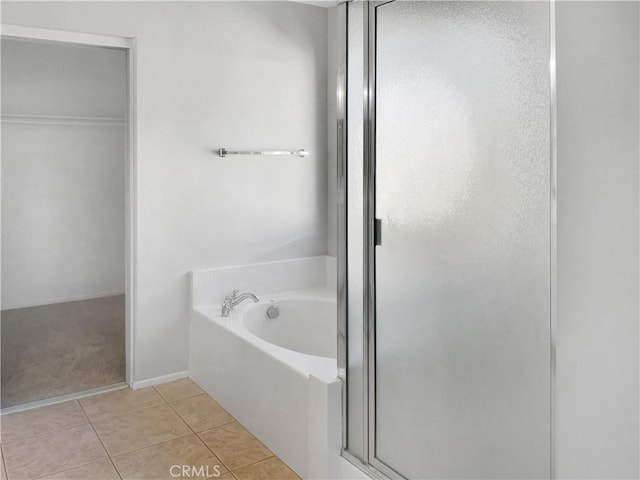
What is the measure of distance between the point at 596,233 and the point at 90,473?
2115mm

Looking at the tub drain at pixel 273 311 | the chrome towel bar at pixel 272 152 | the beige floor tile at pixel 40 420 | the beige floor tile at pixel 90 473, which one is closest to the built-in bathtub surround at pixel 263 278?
the tub drain at pixel 273 311

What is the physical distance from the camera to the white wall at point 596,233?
4.09ft

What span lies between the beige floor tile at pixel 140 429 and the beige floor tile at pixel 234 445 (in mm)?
152

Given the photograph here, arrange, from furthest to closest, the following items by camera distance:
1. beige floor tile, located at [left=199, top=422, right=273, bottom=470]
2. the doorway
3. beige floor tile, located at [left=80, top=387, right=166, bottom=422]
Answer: the doorway, beige floor tile, located at [left=80, top=387, right=166, bottom=422], beige floor tile, located at [left=199, top=422, right=273, bottom=470]

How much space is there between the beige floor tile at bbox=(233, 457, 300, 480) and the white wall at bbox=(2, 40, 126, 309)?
215cm

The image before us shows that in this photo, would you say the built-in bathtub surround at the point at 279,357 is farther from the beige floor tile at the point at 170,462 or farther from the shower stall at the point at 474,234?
the beige floor tile at the point at 170,462

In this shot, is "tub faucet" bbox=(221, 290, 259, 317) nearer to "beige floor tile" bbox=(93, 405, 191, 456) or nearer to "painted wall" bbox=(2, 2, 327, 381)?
"painted wall" bbox=(2, 2, 327, 381)

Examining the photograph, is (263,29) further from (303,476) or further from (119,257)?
(303,476)

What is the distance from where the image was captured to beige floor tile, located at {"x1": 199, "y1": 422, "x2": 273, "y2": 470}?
2375mm

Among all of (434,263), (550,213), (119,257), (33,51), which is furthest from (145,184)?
(550,213)

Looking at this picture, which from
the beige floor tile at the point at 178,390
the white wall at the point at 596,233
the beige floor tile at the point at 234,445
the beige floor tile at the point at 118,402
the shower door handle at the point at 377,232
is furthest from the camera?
the beige floor tile at the point at 178,390

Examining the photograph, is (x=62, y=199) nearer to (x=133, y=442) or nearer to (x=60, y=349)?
(x=60, y=349)

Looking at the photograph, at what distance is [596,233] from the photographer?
50.8 inches

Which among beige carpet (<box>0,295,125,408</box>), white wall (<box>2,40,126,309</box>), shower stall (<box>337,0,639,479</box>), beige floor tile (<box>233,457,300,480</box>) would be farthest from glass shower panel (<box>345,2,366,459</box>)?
white wall (<box>2,40,126,309</box>)
